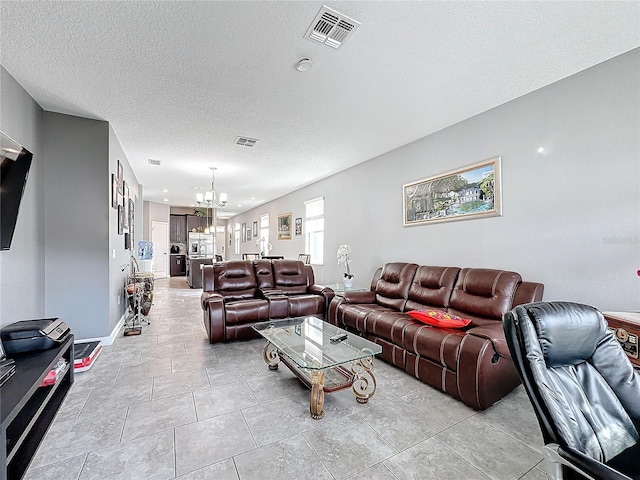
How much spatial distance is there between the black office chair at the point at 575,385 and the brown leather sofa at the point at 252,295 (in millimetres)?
3129

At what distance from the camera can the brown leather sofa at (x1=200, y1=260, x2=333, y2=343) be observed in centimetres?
362

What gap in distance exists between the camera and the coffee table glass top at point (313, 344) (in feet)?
7.12

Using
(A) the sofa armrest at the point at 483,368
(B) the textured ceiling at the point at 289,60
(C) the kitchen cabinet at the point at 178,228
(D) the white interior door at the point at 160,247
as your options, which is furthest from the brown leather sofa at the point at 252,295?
(C) the kitchen cabinet at the point at 178,228

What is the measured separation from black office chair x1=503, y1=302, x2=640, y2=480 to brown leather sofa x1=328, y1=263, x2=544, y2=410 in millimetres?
921

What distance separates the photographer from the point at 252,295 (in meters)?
4.39

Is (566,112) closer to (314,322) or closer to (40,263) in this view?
(314,322)

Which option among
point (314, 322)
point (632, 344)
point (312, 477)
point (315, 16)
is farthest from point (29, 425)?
point (632, 344)

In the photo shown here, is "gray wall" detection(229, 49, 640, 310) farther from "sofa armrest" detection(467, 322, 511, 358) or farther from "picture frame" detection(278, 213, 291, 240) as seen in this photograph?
"picture frame" detection(278, 213, 291, 240)

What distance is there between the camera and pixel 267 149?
4566 mm

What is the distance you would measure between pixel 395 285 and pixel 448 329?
1.21 metres

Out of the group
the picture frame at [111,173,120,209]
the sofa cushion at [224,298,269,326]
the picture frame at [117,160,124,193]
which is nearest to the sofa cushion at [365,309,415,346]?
the sofa cushion at [224,298,269,326]

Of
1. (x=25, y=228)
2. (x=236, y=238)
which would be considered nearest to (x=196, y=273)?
(x=236, y=238)

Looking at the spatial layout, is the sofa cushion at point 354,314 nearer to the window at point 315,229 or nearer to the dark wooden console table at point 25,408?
the dark wooden console table at point 25,408

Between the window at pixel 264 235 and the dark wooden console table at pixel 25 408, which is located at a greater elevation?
the window at pixel 264 235
